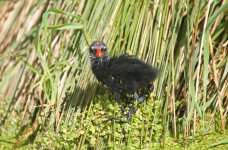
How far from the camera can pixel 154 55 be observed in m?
3.61

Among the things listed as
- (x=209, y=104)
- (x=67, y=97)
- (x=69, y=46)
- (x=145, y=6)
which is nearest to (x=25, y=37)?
(x=69, y=46)

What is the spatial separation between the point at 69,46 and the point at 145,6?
2.26 ft

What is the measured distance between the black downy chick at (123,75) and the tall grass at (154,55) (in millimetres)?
166

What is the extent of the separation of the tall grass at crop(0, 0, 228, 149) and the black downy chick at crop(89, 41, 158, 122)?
0.17 m

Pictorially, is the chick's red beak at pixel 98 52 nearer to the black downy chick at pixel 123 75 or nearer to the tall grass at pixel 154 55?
the black downy chick at pixel 123 75

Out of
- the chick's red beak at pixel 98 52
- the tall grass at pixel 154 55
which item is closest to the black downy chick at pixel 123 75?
the chick's red beak at pixel 98 52

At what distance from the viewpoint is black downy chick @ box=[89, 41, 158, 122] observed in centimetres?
334

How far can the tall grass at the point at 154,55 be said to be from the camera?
3.50 metres

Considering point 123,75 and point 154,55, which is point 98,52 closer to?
point 123,75

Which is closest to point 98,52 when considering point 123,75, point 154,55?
point 123,75

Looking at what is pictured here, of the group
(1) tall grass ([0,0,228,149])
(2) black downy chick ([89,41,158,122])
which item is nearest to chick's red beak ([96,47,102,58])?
(2) black downy chick ([89,41,158,122])

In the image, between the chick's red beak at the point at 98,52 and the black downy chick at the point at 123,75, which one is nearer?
the black downy chick at the point at 123,75

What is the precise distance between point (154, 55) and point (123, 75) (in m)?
0.35

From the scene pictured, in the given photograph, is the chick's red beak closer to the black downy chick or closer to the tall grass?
the black downy chick
